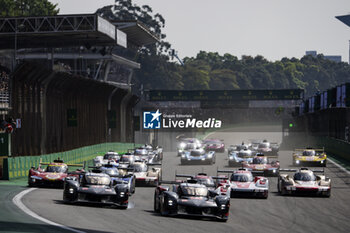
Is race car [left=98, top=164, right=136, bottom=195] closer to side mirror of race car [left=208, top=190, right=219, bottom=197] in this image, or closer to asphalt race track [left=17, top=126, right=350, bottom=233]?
asphalt race track [left=17, top=126, right=350, bottom=233]

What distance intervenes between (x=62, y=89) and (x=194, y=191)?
2784cm

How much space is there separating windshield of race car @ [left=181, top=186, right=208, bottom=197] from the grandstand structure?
20079 millimetres

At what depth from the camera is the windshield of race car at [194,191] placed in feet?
70.0

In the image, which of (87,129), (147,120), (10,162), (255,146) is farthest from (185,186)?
(147,120)

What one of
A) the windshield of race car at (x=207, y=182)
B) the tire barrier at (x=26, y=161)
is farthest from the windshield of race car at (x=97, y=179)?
the tire barrier at (x=26, y=161)

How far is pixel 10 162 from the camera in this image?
3142 cm

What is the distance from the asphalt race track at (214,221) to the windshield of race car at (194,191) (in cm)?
108

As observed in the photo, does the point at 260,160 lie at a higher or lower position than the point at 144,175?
higher

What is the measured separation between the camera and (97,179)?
23.2 metres

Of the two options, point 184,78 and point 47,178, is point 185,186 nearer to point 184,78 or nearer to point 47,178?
point 47,178

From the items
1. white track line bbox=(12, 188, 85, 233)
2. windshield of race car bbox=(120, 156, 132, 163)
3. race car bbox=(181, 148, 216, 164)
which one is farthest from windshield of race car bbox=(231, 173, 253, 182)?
Answer: race car bbox=(181, 148, 216, 164)

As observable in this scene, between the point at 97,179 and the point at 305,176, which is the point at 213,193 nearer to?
the point at 97,179

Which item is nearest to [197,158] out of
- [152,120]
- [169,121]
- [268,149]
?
[268,149]

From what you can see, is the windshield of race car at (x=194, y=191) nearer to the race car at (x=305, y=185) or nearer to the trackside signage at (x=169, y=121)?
the race car at (x=305, y=185)
